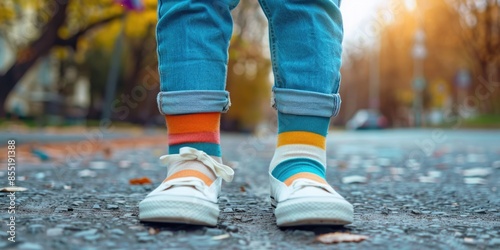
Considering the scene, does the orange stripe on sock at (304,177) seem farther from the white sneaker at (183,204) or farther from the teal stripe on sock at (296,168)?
the white sneaker at (183,204)

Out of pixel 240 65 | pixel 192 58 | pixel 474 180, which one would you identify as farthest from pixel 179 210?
pixel 240 65

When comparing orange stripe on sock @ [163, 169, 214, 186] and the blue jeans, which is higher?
the blue jeans

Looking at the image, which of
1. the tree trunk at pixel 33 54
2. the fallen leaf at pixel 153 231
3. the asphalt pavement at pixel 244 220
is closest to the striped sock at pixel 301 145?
the asphalt pavement at pixel 244 220

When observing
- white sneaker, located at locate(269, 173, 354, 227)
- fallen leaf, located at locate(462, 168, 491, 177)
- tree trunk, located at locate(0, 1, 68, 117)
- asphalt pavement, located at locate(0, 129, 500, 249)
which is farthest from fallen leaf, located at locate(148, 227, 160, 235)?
tree trunk, located at locate(0, 1, 68, 117)

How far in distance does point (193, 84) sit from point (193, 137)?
0.13 m

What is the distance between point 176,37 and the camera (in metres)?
1.56

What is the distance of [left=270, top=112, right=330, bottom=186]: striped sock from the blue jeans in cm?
3

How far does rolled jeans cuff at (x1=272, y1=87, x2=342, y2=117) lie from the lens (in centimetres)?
157

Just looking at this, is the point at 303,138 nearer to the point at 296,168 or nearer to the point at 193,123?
the point at 296,168

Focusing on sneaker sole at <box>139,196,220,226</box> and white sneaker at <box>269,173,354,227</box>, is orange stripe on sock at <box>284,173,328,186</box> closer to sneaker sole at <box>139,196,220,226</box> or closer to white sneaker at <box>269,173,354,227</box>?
white sneaker at <box>269,173,354,227</box>

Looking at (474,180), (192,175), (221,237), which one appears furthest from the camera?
(474,180)

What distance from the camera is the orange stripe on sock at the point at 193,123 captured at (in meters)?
1.56

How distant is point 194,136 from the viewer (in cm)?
157

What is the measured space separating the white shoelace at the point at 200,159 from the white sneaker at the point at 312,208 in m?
0.18
